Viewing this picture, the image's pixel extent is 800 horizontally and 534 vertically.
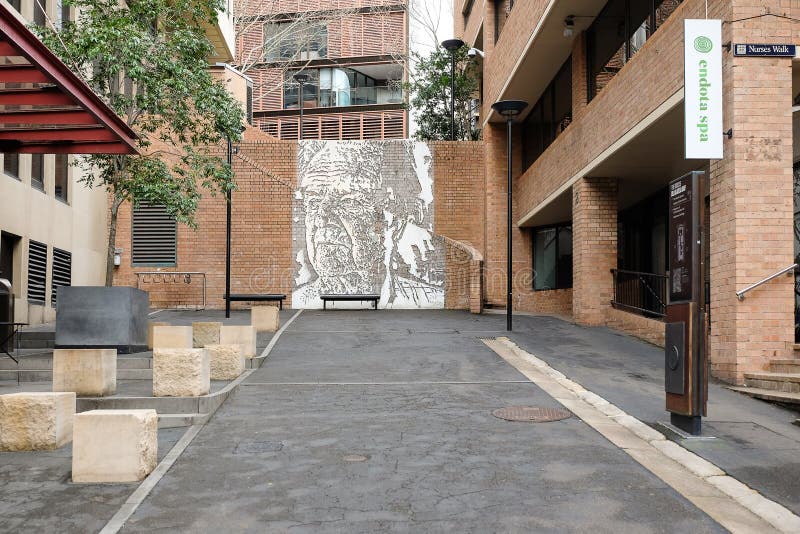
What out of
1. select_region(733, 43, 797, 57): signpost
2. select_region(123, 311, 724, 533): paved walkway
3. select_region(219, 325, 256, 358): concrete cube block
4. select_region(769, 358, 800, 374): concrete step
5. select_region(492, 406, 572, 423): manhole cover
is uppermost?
select_region(733, 43, 797, 57): signpost

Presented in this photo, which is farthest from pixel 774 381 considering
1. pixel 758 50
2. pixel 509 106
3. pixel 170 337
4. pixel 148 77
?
pixel 148 77

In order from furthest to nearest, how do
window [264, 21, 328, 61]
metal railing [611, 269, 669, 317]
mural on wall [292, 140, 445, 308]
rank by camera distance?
window [264, 21, 328, 61] < mural on wall [292, 140, 445, 308] < metal railing [611, 269, 669, 317]

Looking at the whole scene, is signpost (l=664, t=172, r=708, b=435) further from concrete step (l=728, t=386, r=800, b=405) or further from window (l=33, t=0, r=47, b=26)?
window (l=33, t=0, r=47, b=26)

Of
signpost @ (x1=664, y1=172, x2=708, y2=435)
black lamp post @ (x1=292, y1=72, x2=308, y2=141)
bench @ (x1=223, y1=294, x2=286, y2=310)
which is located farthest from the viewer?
black lamp post @ (x1=292, y1=72, x2=308, y2=141)

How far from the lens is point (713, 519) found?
541 centimetres

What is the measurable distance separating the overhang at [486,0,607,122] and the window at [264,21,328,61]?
70.2 ft

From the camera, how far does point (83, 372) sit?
30.7 ft

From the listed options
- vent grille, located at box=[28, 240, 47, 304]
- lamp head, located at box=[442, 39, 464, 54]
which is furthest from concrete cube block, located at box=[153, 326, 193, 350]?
lamp head, located at box=[442, 39, 464, 54]

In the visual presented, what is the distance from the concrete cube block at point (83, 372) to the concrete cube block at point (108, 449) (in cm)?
293

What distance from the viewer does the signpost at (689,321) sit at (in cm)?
769

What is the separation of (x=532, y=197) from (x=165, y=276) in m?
10.6

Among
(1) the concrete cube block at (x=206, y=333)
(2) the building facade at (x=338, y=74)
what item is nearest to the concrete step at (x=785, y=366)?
(1) the concrete cube block at (x=206, y=333)

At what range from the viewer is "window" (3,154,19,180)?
1630 centimetres

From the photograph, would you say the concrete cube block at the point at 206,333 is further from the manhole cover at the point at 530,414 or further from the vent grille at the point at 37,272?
the manhole cover at the point at 530,414
